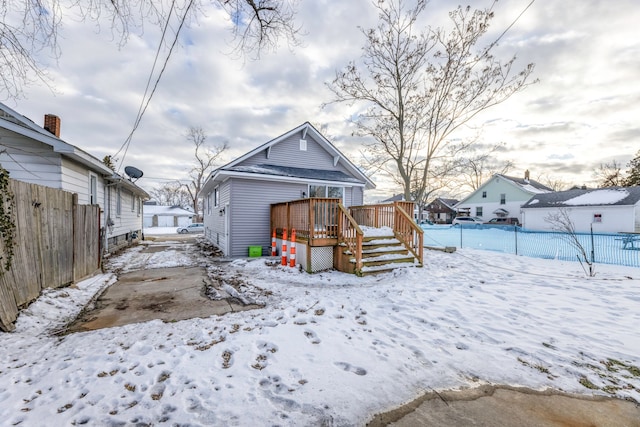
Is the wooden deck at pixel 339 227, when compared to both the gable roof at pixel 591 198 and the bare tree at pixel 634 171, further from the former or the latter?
the bare tree at pixel 634 171

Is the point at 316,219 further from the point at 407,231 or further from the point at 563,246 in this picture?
the point at 563,246

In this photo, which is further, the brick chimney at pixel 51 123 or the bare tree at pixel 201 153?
the bare tree at pixel 201 153

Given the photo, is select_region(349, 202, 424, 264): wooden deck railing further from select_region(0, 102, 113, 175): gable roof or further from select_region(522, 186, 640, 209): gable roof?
select_region(522, 186, 640, 209): gable roof

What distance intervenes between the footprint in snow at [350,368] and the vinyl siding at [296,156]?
9460 mm

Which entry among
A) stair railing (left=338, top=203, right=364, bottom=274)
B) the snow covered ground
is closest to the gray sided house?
stair railing (left=338, top=203, right=364, bottom=274)

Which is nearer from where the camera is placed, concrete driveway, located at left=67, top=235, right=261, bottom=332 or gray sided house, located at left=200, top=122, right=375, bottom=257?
concrete driveway, located at left=67, top=235, right=261, bottom=332

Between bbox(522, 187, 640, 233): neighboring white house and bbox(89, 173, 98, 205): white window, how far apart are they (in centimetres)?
2510

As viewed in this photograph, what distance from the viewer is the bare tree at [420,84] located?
12008 mm

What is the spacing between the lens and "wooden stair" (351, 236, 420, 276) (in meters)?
7.18

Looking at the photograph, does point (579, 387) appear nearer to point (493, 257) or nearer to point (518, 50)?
point (493, 257)

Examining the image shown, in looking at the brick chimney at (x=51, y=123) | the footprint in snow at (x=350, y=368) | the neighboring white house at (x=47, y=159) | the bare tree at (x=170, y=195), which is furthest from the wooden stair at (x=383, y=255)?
the bare tree at (x=170, y=195)

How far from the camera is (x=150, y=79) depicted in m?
7.19

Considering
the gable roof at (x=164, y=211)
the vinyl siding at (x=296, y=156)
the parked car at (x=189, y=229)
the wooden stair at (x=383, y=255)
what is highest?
the vinyl siding at (x=296, y=156)

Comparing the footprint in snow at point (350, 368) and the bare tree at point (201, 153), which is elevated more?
the bare tree at point (201, 153)
